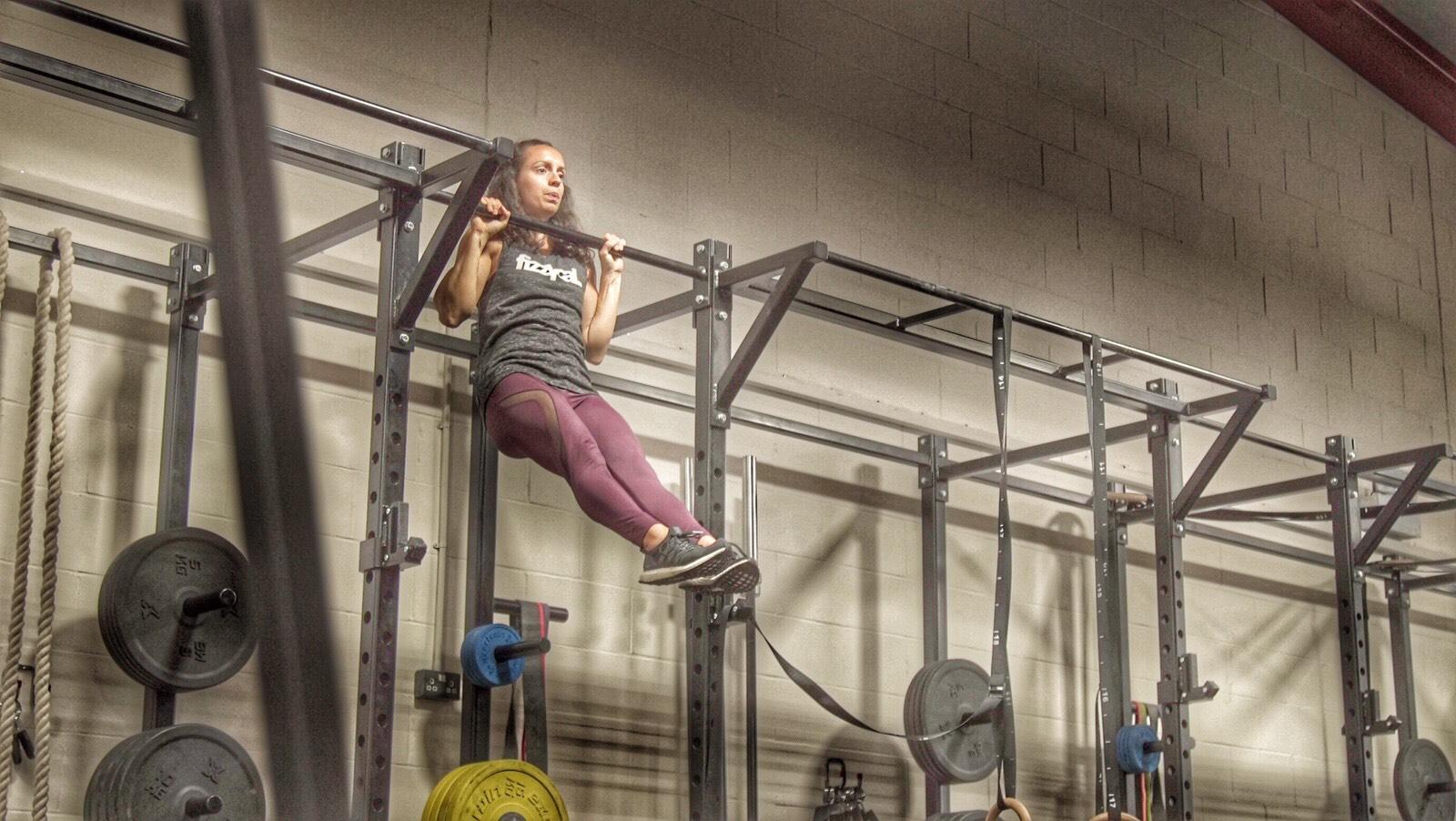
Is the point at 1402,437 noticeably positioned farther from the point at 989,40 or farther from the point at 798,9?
the point at 798,9

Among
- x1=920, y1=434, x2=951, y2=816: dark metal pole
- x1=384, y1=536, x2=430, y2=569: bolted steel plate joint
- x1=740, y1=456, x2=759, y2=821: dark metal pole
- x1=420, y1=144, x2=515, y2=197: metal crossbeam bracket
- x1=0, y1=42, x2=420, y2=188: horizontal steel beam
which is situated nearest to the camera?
x1=0, y1=42, x2=420, y2=188: horizontal steel beam

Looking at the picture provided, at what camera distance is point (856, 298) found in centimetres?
504

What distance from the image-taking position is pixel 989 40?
18.7 ft

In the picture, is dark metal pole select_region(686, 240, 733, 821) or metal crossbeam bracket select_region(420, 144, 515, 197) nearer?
metal crossbeam bracket select_region(420, 144, 515, 197)

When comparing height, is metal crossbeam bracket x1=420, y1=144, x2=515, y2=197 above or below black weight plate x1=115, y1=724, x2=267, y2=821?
above

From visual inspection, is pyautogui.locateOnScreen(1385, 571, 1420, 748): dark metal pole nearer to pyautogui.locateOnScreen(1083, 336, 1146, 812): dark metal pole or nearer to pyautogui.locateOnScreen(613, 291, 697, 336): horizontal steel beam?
pyautogui.locateOnScreen(1083, 336, 1146, 812): dark metal pole

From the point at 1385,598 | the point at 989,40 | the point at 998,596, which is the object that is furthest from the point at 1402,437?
the point at 998,596

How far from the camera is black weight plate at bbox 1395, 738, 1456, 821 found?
5590mm

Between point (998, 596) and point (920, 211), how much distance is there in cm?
176

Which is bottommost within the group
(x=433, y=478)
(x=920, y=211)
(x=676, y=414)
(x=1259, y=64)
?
(x=433, y=478)

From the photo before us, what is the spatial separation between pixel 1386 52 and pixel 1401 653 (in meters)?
2.78

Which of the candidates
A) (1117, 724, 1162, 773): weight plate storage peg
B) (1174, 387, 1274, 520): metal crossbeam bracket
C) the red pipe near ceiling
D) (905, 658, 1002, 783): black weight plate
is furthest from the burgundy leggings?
the red pipe near ceiling

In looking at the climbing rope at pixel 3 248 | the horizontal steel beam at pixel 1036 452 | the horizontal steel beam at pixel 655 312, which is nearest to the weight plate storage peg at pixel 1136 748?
the horizontal steel beam at pixel 1036 452

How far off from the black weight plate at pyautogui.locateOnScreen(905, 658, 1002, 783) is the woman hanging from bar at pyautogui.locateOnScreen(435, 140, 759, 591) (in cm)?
122
